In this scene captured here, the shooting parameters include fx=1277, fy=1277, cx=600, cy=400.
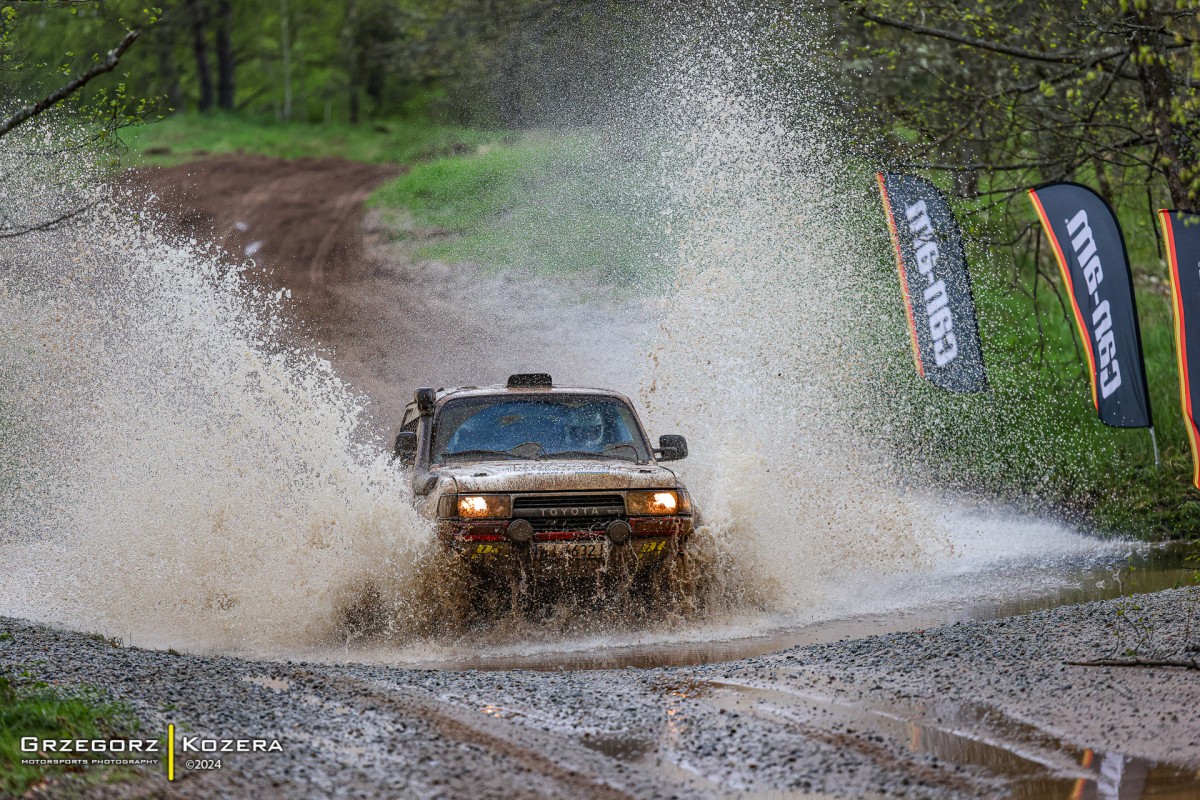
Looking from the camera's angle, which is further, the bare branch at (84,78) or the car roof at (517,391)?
the car roof at (517,391)

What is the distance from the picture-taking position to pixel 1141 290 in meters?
22.3

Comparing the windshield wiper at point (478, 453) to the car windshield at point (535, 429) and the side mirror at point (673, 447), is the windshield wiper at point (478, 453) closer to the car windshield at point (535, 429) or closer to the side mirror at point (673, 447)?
the car windshield at point (535, 429)

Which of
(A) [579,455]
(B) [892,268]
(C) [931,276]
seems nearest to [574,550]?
(A) [579,455]

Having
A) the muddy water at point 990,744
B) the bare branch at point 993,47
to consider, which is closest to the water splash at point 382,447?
the muddy water at point 990,744

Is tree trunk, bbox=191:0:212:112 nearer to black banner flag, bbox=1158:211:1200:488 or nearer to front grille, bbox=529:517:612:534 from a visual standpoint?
black banner flag, bbox=1158:211:1200:488

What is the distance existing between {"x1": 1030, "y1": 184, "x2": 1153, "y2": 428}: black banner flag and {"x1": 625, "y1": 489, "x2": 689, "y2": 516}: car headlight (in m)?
4.77

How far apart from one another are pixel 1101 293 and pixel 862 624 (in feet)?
15.4

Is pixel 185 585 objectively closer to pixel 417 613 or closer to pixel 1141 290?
pixel 417 613

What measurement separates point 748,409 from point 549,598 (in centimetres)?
619

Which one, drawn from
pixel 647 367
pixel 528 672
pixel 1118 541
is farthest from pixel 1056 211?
pixel 528 672

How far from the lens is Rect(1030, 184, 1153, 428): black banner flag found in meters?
11.6

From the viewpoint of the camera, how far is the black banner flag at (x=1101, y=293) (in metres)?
11.6

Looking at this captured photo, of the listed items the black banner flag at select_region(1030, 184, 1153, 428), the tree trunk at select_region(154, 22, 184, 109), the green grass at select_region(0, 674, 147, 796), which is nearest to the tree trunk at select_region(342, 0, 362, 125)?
the tree trunk at select_region(154, 22, 184, 109)

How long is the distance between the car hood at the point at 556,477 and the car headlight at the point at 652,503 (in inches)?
2.0
